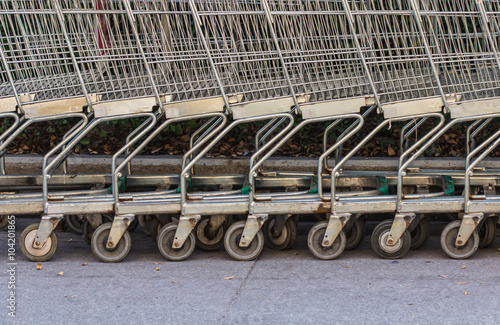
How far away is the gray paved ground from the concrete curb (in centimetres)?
138

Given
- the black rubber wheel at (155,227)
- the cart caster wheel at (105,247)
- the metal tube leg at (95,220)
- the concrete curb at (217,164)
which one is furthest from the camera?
the concrete curb at (217,164)

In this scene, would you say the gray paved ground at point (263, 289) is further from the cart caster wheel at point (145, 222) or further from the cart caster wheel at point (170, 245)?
the cart caster wheel at point (145, 222)

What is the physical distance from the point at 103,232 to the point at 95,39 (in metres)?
1.54

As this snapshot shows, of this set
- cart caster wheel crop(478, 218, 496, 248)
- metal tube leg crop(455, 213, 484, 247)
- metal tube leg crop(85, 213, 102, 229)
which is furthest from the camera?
metal tube leg crop(85, 213, 102, 229)

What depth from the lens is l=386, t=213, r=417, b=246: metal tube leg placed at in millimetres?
5852

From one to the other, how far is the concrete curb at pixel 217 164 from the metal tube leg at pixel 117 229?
1905 mm

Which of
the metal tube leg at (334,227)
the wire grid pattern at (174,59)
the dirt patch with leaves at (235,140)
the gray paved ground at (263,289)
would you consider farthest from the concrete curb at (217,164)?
the metal tube leg at (334,227)

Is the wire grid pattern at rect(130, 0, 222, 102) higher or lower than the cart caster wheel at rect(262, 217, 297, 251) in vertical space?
higher

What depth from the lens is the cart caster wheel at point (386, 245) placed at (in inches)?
234

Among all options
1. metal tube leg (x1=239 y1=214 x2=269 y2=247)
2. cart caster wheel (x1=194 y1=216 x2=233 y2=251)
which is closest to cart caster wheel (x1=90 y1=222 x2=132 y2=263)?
cart caster wheel (x1=194 y1=216 x2=233 y2=251)

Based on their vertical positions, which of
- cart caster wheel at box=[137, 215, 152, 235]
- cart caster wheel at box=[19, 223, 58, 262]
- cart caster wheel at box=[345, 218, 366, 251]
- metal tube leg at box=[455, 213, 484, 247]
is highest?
cart caster wheel at box=[19, 223, 58, 262]

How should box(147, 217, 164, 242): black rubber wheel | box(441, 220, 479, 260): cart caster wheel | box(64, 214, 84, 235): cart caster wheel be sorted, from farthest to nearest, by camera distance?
box(64, 214, 84, 235): cart caster wheel
box(147, 217, 164, 242): black rubber wheel
box(441, 220, 479, 260): cart caster wheel

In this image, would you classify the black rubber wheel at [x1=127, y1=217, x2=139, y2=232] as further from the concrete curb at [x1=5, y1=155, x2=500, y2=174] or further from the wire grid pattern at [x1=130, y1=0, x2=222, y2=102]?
the wire grid pattern at [x1=130, y1=0, x2=222, y2=102]

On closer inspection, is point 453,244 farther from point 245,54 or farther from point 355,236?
point 245,54
